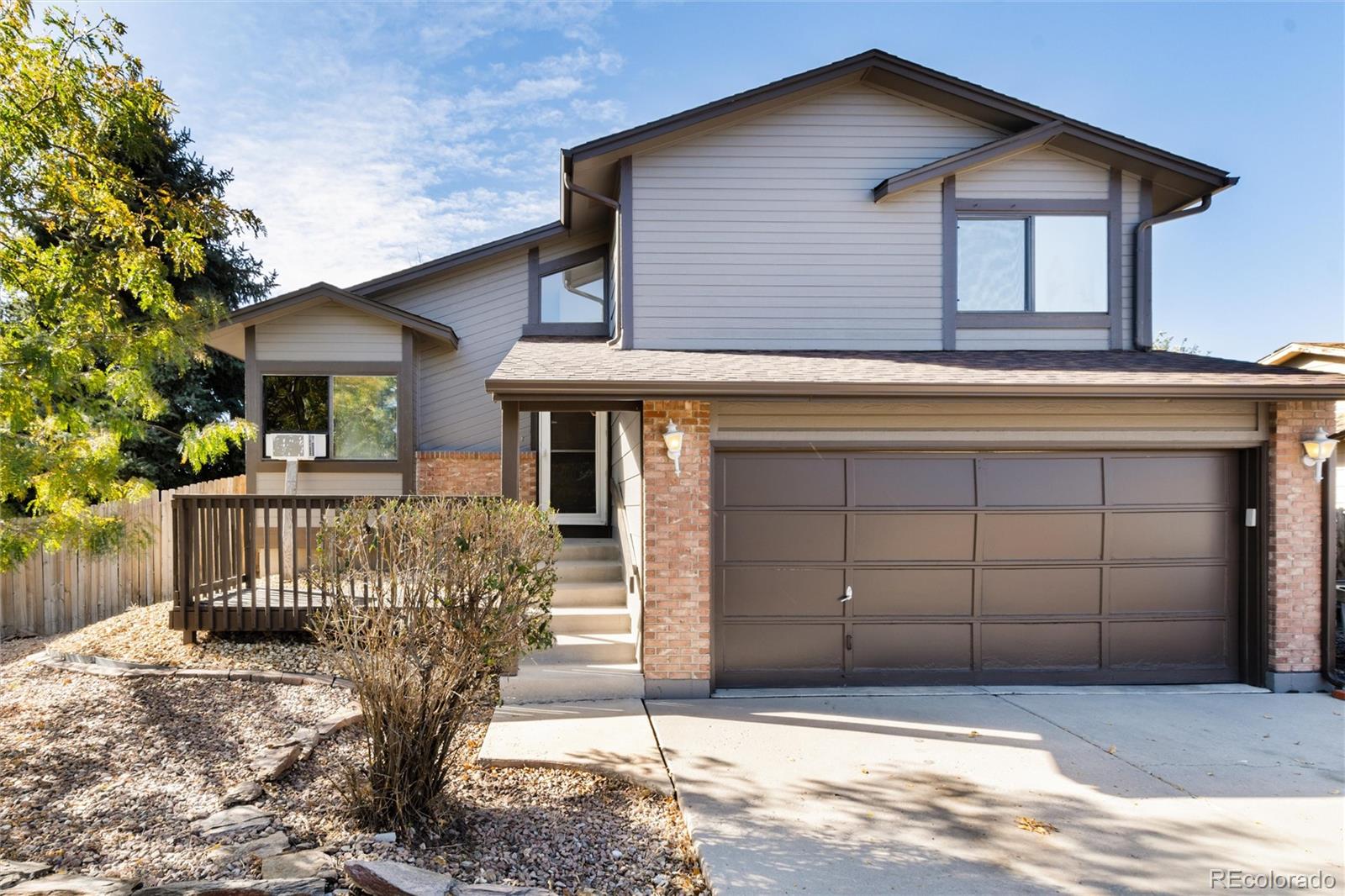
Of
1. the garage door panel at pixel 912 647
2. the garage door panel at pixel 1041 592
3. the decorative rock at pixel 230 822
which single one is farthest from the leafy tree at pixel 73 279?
the garage door panel at pixel 1041 592

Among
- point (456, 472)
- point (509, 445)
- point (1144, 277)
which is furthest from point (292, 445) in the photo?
point (1144, 277)

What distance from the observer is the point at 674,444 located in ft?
20.0

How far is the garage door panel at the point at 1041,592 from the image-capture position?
670cm

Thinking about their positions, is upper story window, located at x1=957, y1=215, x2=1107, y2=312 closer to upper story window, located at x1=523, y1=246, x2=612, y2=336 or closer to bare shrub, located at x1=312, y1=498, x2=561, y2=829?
upper story window, located at x1=523, y1=246, x2=612, y2=336

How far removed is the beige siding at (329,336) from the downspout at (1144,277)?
9079 millimetres

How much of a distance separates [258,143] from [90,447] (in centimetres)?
970

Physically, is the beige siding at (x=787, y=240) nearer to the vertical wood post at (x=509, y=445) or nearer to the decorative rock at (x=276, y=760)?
the vertical wood post at (x=509, y=445)

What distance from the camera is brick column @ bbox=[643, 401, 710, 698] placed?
6.21 meters

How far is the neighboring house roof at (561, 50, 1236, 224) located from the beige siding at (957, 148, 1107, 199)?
0.57ft

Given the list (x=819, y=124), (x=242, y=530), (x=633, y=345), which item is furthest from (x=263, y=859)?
(x=819, y=124)

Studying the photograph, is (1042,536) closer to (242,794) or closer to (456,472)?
(242,794)

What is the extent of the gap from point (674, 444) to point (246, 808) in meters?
3.78

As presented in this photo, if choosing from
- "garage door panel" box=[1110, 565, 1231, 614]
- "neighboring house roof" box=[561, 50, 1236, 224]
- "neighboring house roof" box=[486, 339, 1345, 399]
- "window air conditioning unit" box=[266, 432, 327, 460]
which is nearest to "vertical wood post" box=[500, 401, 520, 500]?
"neighboring house roof" box=[486, 339, 1345, 399]

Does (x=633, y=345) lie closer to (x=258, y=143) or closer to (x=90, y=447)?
(x=90, y=447)
